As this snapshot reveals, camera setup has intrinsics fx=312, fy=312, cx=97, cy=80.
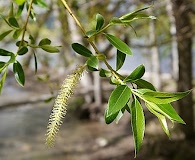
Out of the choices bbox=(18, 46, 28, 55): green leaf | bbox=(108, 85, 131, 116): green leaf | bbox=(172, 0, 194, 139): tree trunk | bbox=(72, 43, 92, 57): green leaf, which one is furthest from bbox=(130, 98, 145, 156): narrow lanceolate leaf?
bbox=(172, 0, 194, 139): tree trunk

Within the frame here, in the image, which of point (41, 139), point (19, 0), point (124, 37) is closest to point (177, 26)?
point (124, 37)

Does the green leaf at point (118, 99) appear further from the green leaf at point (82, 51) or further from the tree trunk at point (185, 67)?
the tree trunk at point (185, 67)

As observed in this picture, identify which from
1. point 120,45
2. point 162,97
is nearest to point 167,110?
point 162,97

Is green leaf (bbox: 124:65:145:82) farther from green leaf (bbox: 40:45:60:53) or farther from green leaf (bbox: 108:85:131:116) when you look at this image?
green leaf (bbox: 40:45:60:53)

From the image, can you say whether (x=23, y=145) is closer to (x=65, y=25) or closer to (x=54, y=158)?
(x=54, y=158)

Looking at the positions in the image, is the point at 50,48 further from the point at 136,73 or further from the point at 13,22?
the point at 136,73
